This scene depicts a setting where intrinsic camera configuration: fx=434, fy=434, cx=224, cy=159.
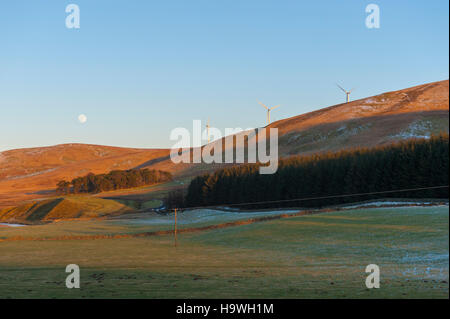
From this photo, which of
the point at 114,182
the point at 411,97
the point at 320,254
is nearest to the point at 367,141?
the point at 411,97

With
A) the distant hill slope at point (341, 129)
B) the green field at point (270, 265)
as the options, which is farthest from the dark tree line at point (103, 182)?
the green field at point (270, 265)

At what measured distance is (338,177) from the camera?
69.1m

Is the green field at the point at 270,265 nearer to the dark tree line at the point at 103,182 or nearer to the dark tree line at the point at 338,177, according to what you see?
the dark tree line at the point at 338,177

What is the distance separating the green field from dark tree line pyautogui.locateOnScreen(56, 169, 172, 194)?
101 meters

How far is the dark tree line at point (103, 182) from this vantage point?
13312 centimetres

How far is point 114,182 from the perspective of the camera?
447 feet

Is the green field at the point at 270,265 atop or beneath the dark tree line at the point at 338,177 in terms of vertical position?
beneath

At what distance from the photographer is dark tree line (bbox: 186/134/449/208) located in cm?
4941

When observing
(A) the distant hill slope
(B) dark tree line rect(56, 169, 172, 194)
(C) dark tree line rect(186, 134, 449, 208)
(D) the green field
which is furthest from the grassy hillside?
(D) the green field

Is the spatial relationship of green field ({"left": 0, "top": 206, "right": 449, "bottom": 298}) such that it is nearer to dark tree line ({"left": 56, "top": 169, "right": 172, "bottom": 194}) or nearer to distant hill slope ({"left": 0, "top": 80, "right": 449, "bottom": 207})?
distant hill slope ({"left": 0, "top": 80, "right": 449, "bottom": 207})

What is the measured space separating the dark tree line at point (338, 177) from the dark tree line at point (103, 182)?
150ft

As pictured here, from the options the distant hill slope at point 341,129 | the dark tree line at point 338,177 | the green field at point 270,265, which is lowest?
the green field at point 270,265
